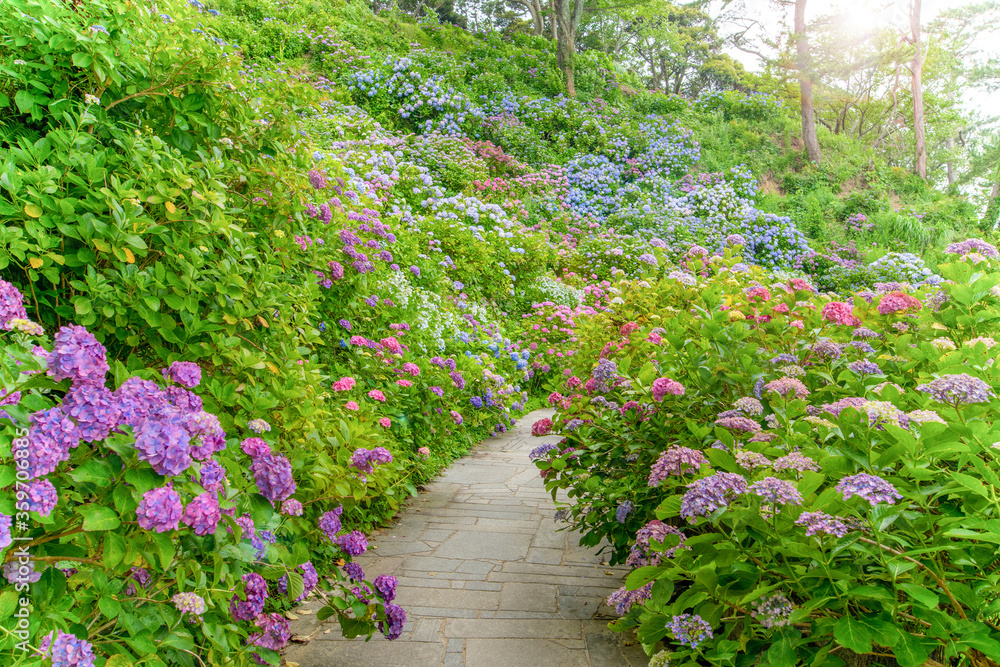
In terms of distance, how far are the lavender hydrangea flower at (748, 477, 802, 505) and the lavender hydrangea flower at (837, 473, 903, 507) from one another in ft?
0.32

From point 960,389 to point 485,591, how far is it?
2228mm

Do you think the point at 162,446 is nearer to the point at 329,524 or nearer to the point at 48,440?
the point at 48,440

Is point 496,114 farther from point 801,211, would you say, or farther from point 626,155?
point 801,211

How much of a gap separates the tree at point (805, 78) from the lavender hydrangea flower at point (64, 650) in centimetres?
1835

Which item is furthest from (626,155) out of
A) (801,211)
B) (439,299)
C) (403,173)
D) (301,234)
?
(301,234)

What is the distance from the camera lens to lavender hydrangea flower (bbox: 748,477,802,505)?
1.41m

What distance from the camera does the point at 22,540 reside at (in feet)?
3.93

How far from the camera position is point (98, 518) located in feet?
3.91

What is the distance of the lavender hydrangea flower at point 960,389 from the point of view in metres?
1.52

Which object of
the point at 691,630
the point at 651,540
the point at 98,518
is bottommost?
the point at 691,630

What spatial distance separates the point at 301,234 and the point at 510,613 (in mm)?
1965

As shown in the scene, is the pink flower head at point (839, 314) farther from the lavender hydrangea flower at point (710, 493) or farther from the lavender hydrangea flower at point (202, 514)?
the lavender hydrangea flower at point (202, 514)

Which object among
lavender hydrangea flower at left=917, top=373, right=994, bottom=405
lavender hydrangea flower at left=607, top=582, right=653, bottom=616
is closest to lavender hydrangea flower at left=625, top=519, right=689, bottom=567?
lavender hydrangea flower at left=607, top=582, right=653, bottom=616

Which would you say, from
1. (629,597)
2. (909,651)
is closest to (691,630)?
(629,597)
